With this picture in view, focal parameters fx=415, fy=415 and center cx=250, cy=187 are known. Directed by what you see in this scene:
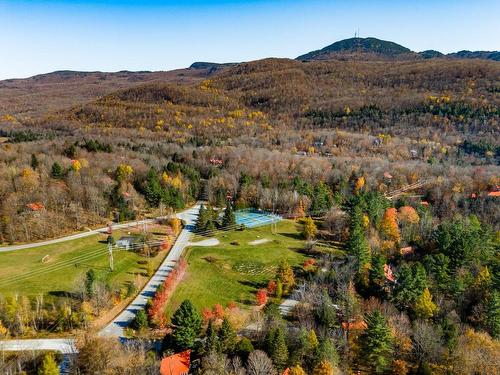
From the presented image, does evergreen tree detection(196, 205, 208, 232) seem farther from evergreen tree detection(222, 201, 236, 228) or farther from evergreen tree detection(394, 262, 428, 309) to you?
evergreen tree detection(394, 262, 428, 309)

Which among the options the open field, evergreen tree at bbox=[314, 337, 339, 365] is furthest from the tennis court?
evergreen tree at bbox=[314, 337, 339, 365]

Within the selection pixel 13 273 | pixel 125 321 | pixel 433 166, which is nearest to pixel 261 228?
pixel 125 321

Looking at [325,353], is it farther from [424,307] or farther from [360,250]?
[360,250]

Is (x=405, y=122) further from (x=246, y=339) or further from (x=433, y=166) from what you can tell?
(x=246, y=339)

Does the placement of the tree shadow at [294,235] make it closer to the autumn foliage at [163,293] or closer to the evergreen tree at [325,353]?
the autumn foliage at [163,293]

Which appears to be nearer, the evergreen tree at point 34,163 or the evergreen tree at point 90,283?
the evergreen tree at point 90,283

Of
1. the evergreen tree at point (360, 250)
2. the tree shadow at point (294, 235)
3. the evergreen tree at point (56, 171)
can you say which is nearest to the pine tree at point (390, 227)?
the evergreen tree at point (360, 250)

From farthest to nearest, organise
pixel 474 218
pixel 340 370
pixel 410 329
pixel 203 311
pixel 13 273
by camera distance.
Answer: pixel 474 218
pixel 13 273
pixel 203 311
pixel 410 329
pixel 340 370
